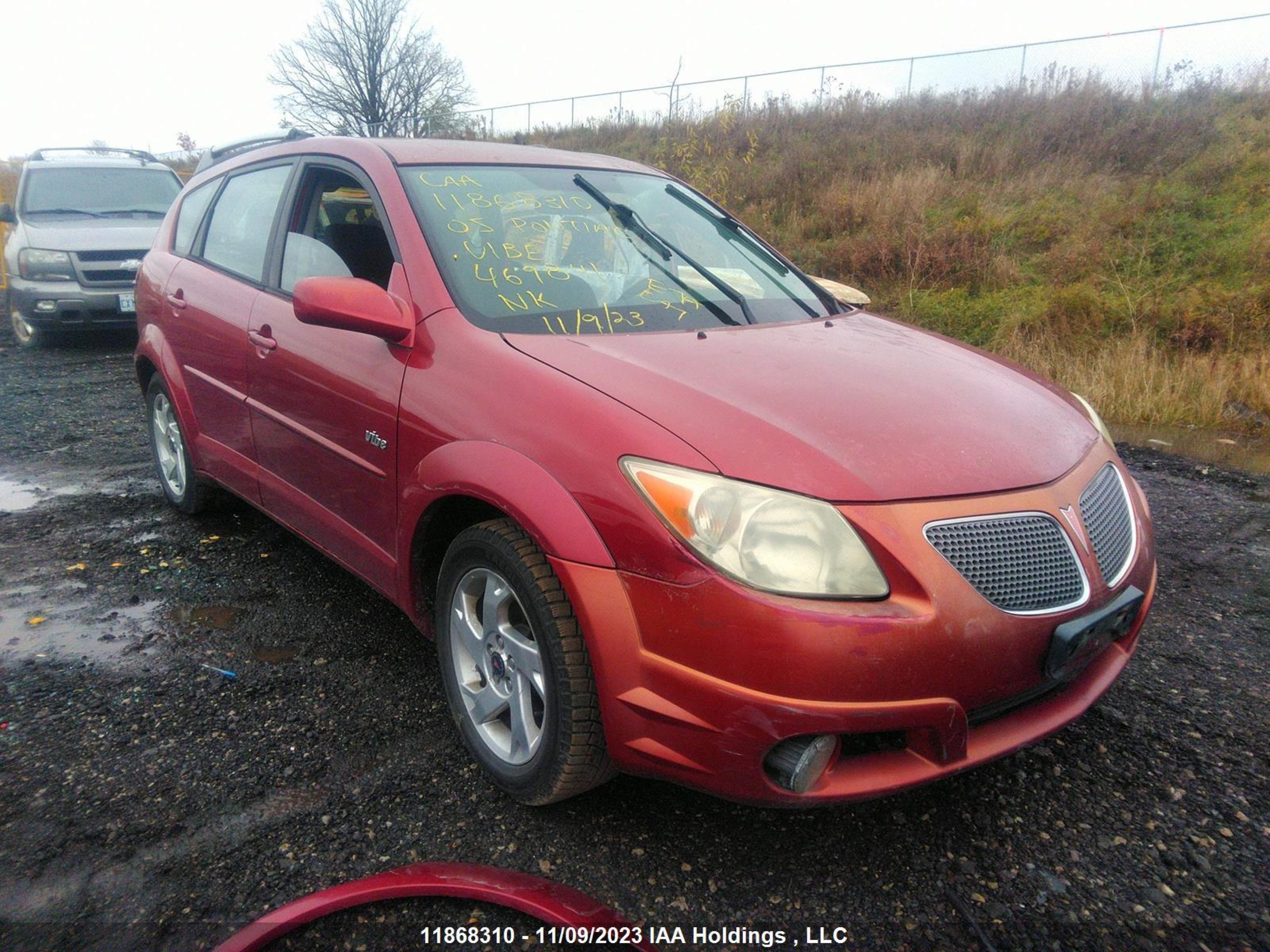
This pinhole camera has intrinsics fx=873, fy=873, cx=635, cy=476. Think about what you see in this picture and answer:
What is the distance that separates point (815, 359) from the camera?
241 cm

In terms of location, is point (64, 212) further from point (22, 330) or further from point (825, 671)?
point (825, 671)

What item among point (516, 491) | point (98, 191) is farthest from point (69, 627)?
point (98, 191)

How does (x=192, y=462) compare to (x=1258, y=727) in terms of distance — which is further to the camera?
(x=192, y=462)

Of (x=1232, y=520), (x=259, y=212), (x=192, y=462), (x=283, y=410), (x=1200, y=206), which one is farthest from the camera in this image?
(x=1200, y=206)

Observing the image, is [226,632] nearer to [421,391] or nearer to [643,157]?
[421,391]

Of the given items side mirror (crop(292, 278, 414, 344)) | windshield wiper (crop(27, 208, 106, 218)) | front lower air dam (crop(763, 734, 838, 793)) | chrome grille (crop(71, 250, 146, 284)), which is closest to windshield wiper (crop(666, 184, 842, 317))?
side mirror (crop(292, 278, 414, 344))

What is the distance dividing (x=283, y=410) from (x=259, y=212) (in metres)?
0.99

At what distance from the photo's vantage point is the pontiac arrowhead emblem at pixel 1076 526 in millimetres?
2020

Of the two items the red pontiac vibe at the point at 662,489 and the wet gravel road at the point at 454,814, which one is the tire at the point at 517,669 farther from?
the wet gravel road at the point at 454,814

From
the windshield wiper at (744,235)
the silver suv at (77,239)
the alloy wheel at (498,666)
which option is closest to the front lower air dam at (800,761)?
the alloy wheel at (498,666)

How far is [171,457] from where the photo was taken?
4.37 metres

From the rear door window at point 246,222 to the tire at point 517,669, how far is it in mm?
1749

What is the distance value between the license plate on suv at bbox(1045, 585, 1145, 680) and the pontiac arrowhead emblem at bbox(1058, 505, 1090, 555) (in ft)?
0.49

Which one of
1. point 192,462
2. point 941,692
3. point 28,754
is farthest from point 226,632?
point 941,692
